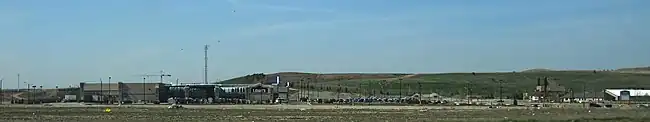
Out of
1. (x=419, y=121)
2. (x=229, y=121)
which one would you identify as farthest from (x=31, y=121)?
(x=419, y=121)

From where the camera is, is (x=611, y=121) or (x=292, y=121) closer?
(x=611, y=121)

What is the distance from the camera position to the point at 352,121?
6338cm

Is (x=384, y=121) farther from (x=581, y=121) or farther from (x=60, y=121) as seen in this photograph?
(x=60, y=121)

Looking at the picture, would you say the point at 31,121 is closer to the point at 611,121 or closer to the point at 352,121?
the point at 352,121

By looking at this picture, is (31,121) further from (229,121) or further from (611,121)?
(611,121)

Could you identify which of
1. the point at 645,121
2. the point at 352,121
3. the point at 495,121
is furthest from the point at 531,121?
the point at 352,121

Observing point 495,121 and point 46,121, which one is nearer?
point 495,121

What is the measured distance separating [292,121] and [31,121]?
56.7ft

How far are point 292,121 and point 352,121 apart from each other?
4.07m

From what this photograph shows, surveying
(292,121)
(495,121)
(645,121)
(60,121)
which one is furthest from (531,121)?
(60,121)

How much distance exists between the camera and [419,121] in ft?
205

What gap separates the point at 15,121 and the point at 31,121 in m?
1.05

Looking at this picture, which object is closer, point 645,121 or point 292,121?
point 645,121

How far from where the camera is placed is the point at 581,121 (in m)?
58.8
